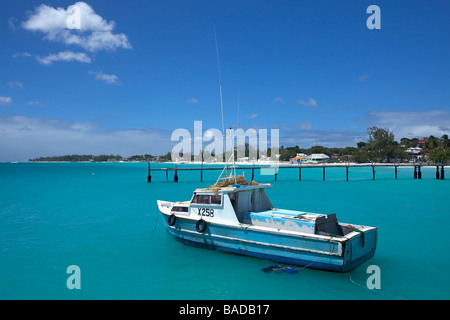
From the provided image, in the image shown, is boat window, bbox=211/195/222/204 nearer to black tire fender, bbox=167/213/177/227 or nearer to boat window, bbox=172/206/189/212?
boat window, bbox=172/206/189/212

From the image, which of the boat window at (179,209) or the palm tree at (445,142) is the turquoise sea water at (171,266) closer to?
the boat window at (179,209)

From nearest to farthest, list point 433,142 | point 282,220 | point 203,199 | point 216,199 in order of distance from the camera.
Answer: point 282,220
point 216,199
point 203,199
point 433,142

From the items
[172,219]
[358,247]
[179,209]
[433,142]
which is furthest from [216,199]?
[433,142]

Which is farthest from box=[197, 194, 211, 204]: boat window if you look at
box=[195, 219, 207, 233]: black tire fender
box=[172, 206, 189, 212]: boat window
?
box=[172, 206, 189, 212]: boat window

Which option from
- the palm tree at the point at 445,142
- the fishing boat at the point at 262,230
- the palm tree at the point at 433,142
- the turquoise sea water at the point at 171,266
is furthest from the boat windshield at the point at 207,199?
the palm tree at the point at 433,142

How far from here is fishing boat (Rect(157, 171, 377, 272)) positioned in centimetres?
1139

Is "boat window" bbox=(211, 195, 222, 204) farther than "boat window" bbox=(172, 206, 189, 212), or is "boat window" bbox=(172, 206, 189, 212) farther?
"boat window" bbox=(172, 206, 189, 212)

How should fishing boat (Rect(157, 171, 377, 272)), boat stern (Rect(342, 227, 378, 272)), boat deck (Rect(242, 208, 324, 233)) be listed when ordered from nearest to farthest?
boat stern (Rect(342, 227, 378, 272)) < fishing boat (Rect(157, 171, 377, 272)) < boat deck (Rect(242, 208, 324, 233))

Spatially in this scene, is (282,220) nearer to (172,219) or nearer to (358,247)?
(358,247)

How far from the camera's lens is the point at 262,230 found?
12492 mm

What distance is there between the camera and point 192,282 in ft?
38.5

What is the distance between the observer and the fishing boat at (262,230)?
11.4m

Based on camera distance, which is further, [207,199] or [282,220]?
[207,199]

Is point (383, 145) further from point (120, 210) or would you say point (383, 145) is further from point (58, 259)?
point (58, 259)
